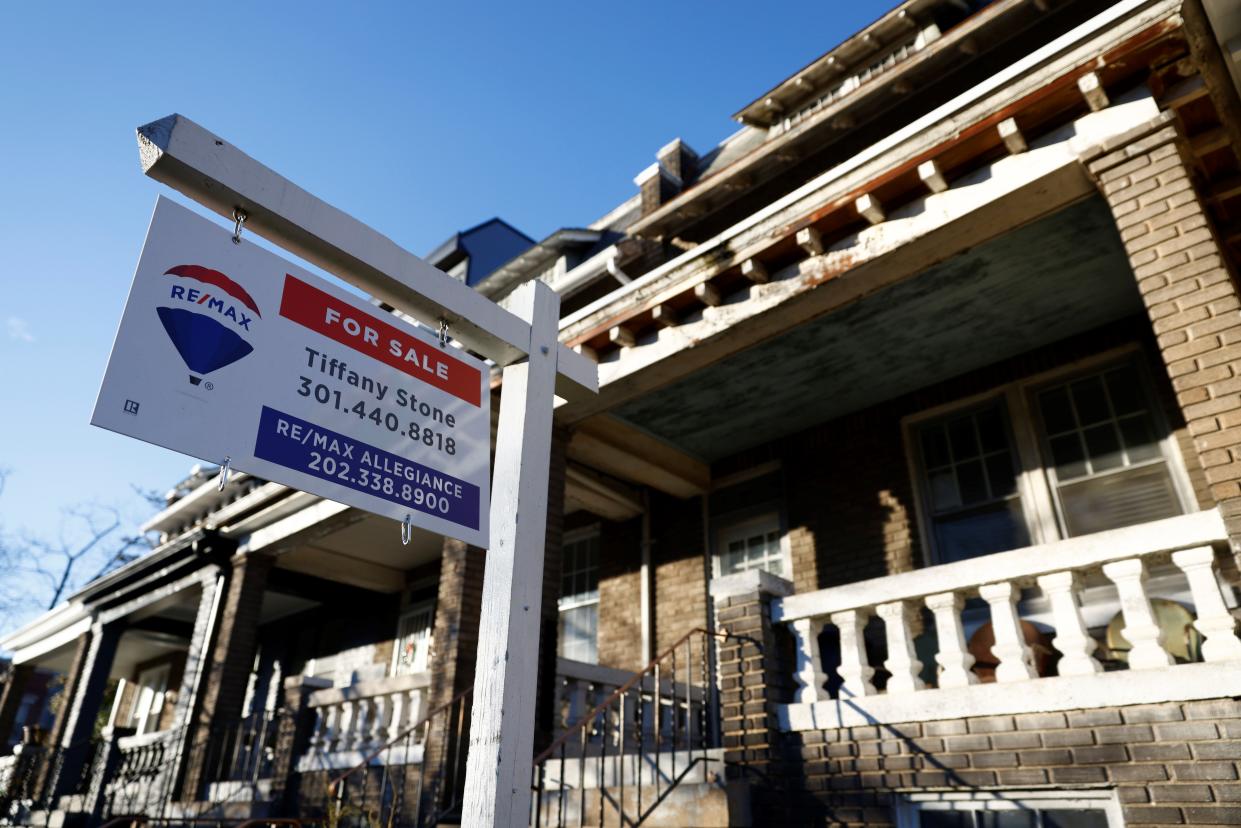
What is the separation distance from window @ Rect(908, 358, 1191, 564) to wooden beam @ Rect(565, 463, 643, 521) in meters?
3.49

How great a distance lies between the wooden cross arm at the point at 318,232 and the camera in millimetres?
2309

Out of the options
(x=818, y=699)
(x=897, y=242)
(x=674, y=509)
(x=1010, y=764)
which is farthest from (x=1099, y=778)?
(x=674, y=509)

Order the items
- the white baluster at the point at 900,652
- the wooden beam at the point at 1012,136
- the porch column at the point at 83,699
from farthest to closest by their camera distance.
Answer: the porch column at the point at 83,699 < the wooden beam at the point at 1012,136 < the white baluster at the point at 900,652

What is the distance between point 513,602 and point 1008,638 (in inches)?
136

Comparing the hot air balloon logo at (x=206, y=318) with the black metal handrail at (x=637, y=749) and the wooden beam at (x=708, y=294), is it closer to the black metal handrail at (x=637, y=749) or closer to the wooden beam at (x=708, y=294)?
the black metal handrail at (x=637, y=749)

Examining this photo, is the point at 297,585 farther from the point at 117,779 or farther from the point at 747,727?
the point at 747,727

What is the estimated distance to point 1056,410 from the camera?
25.5 feet

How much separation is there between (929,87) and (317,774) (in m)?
9.91

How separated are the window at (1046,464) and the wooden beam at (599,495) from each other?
3486 mm

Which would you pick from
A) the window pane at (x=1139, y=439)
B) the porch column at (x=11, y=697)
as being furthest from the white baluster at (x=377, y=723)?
the porch column at (x=11, y=697)

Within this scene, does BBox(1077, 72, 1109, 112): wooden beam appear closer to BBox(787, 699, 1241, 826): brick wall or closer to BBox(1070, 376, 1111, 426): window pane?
BBox(1070, 376, 1111, 426): window pane

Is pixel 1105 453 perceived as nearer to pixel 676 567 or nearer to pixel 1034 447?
pixel 1034 447

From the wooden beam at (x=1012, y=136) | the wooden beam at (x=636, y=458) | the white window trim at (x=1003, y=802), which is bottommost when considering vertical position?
the white window trim at (x=1003, y=802)

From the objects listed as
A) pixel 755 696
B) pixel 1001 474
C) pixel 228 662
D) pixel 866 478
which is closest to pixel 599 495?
pixel 866 478
